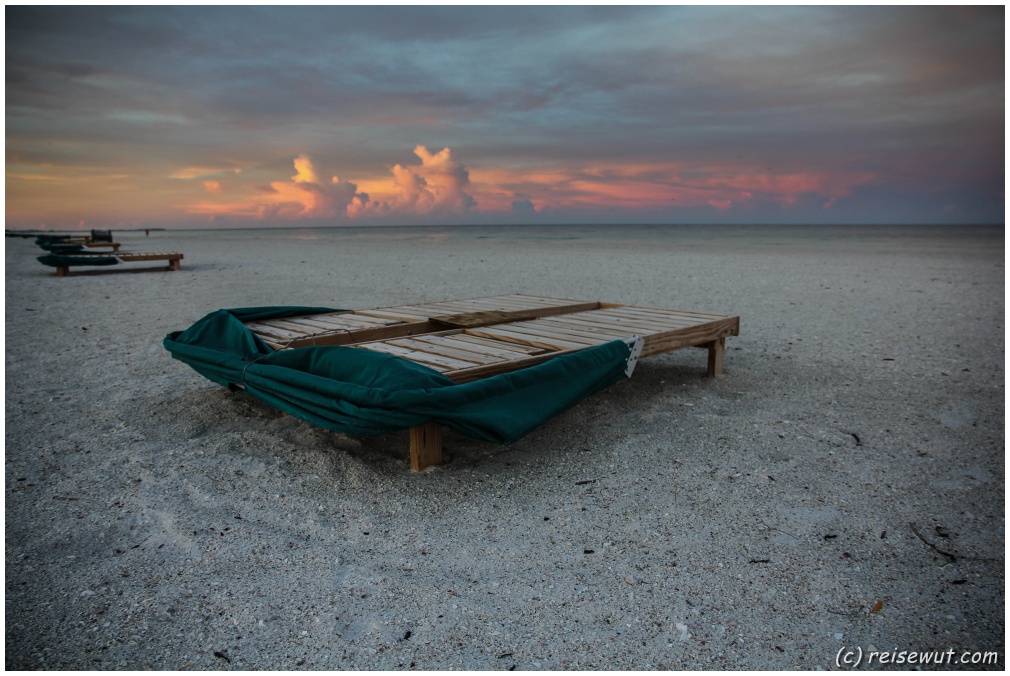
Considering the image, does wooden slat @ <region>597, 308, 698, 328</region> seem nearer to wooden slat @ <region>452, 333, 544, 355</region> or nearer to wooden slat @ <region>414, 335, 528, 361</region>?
wooden slat @ <region>452, 333, 544, 355</region>

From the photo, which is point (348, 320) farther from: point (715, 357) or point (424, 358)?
point (715, 357)

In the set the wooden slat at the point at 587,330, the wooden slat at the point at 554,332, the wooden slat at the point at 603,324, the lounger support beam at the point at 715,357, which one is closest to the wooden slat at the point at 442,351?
the wooden slat at the point at 554,332

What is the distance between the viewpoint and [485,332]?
4152 mm

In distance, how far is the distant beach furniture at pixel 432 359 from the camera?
111 inches

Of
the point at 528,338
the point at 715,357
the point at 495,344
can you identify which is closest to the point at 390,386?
the point at 495,344

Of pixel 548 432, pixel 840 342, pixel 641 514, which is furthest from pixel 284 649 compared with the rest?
pixel 840 342

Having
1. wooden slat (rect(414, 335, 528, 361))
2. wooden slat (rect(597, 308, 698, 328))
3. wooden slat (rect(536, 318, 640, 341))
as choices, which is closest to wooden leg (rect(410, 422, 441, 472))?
wooden slat (rect(414, 335, 528, 361))

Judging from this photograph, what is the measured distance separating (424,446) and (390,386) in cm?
45

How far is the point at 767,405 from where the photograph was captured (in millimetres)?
4078

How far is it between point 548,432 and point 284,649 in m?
1.95

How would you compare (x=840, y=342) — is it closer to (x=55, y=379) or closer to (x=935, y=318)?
(x=935, y=318)

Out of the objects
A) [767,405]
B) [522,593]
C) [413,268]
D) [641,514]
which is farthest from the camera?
[413,268]

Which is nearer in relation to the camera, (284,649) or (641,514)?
(284,649)

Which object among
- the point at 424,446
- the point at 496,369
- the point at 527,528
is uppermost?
the point at 496,369
